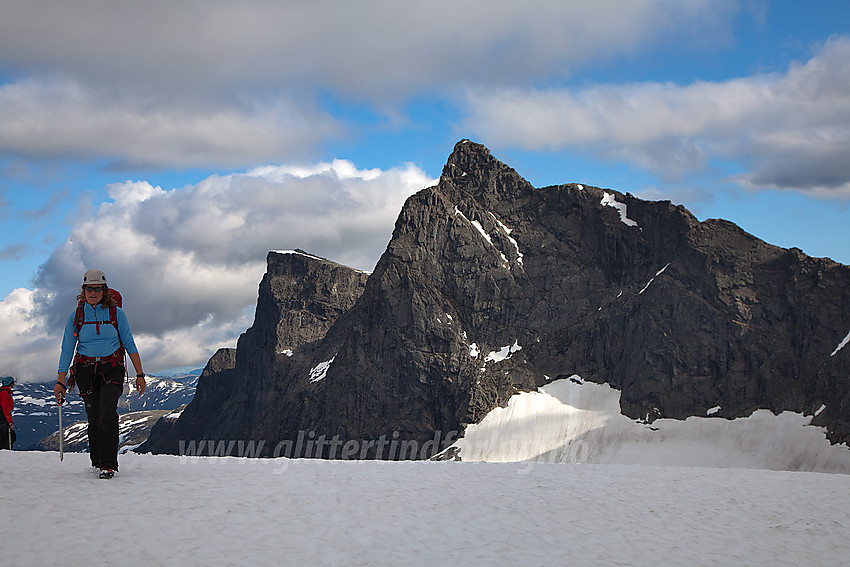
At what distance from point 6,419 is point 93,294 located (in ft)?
42.1

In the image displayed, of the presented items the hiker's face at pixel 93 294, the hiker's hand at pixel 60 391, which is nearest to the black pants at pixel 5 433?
the hiker's hand at pixel 60 391

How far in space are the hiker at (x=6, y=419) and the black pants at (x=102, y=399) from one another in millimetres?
11565

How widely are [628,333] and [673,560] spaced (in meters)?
174

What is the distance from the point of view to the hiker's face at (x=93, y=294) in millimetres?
14438

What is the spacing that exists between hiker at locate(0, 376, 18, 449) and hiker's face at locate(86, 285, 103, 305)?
39.9 feet

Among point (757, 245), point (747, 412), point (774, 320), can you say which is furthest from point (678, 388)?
point (757, 245)

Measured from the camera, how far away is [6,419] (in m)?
24.1

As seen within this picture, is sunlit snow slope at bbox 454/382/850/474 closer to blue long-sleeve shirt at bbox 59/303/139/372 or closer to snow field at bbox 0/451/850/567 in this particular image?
snow field at bbox 0/451/850/567

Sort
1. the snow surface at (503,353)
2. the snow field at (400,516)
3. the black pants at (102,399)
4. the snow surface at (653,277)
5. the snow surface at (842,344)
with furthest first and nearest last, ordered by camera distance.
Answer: the snow surface at (503,353) < the snow surface at (653,277) < the snow surface at (842,344) < the black pants at (102,399) < the snow field at (400,516)

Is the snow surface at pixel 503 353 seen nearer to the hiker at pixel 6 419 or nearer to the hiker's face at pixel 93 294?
the hiker at pixel 6 419

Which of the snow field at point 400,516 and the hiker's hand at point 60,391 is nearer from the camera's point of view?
the snow field at point 400,516

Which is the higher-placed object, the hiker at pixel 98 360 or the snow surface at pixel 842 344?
the snow surface at pixel 842 344

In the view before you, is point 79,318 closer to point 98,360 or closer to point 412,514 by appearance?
point 98,360

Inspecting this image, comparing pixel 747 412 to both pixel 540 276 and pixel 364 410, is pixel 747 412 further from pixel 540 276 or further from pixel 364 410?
pixel 364 410
